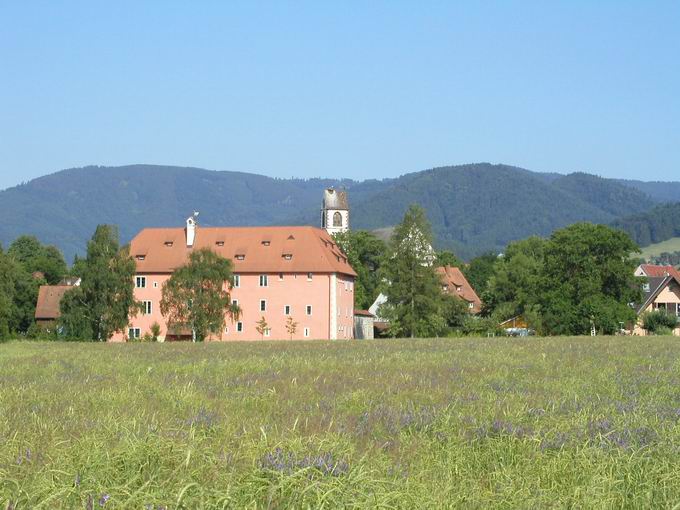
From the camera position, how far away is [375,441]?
11.0 metres

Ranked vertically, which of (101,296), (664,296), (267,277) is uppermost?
(267,277)

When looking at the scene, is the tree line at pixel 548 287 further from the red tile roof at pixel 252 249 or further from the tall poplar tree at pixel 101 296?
the tall poplar tree at pixel 101 296

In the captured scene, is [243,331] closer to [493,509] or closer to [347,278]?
[347,278]

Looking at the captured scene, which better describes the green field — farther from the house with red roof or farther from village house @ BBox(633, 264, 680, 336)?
village house @ BBox(633, 264, 680, 336)

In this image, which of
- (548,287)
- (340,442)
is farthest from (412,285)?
(340,442)

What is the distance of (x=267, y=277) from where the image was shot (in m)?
106

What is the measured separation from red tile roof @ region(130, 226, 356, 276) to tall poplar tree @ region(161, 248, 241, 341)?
1483 centimetres

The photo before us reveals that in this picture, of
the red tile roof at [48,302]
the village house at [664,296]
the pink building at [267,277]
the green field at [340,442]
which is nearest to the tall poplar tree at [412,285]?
the pink building at [267,277]

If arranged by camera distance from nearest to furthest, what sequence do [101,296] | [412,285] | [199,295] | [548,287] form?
[101,296] < [199,295] < [548,287] < [412,285]

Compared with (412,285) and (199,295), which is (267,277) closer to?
(412,285)

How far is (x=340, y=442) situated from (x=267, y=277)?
9621 centimetres

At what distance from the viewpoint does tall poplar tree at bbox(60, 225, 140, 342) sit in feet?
279

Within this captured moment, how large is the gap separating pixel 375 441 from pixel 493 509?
3099 millimetres

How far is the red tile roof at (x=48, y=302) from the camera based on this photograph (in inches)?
4656
